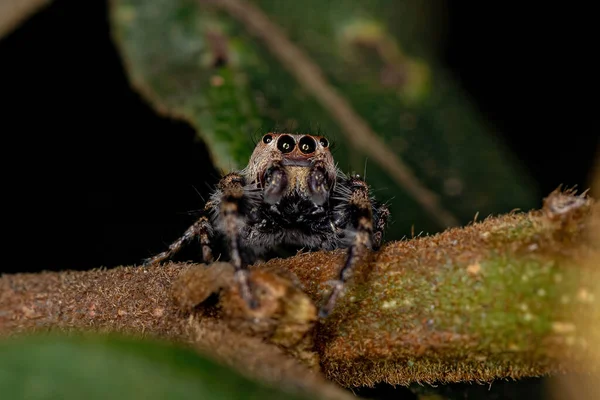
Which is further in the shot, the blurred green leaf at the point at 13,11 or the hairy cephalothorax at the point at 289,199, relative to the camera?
the hairy cephalothorax at the point at 289,199

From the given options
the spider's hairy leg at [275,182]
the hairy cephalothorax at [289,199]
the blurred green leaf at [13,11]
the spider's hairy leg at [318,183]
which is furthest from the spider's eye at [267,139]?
the blurred green leaf at [13,11]

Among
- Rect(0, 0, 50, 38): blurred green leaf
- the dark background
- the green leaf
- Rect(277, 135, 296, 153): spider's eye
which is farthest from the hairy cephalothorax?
the green leaf

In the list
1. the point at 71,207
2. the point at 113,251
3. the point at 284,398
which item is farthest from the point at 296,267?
the point at 71,207

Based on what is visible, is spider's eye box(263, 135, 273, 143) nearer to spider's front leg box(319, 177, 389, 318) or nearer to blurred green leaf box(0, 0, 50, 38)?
spider's front leg box(319, 177, 389, 318)

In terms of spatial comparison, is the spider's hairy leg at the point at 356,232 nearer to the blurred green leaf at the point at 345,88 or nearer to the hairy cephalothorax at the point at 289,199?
the hairy cephalothorax at the point at 289,199

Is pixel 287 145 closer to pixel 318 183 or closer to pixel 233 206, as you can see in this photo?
pixel 318 183
